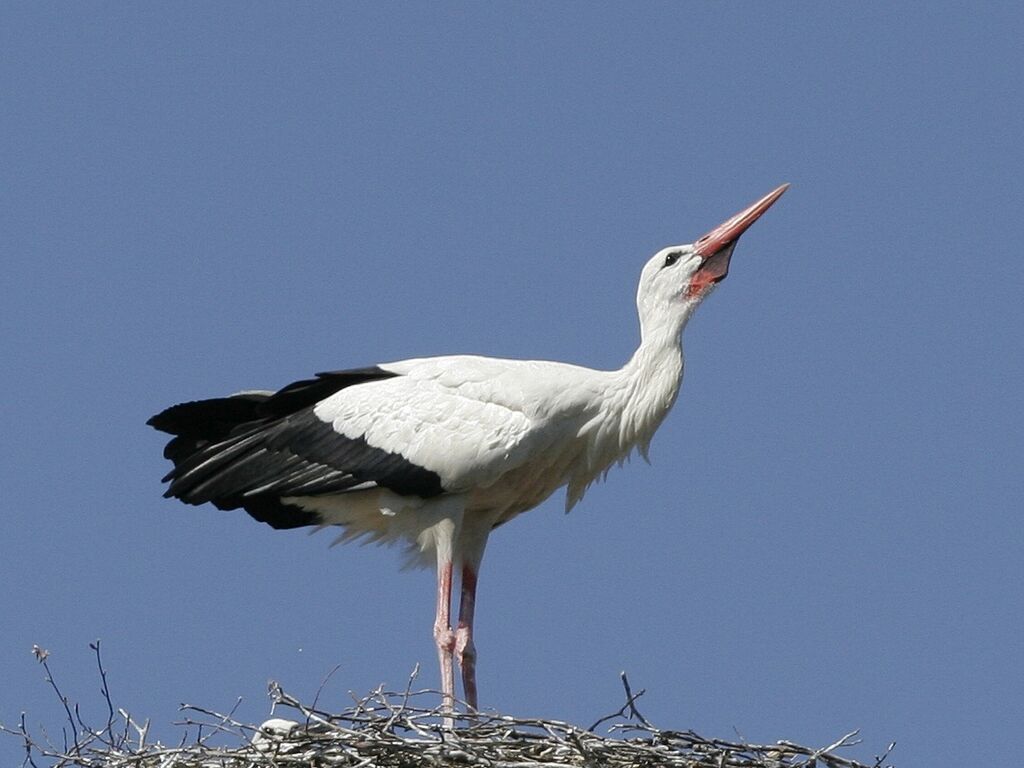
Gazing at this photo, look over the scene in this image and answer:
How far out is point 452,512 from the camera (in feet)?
43.5

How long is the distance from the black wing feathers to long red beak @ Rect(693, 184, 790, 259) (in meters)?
1.66

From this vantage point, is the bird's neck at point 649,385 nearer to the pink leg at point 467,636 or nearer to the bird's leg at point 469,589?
the bird's leg at point 469,589

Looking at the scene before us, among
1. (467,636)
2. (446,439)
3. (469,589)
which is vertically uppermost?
(446,439)

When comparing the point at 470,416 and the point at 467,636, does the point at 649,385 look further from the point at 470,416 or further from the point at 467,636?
the point at 467,636

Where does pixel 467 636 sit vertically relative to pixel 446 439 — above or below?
below

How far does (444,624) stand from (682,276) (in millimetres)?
1997

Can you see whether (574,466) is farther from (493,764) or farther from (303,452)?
(493,764)

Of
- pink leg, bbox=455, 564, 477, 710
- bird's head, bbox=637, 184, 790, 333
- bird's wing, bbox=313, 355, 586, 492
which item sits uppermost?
bird's head, bbox=637, 184, 790, 333

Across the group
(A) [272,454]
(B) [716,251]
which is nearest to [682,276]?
(B) [716,251]

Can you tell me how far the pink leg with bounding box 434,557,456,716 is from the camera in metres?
13.3

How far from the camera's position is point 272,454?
44.6ft

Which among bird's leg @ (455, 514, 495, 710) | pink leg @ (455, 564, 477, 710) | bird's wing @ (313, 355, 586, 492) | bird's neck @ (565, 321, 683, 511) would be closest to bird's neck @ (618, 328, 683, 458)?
bird's neck @ (565, 321, 683, 511)

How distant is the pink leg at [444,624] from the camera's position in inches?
522

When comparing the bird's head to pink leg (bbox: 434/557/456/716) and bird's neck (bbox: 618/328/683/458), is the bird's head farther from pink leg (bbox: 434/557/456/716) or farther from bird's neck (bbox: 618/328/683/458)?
pink leg (bbox: 434/557/456/716)
